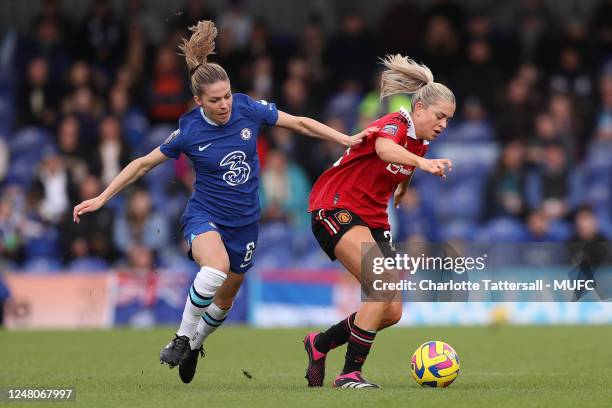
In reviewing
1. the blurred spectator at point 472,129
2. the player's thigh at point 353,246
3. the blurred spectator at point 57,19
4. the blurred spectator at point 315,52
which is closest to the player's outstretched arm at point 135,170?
the player's thigh at point 353,246

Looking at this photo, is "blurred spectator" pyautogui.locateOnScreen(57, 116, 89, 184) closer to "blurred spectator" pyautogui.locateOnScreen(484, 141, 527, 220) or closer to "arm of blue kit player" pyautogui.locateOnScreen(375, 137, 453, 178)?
"blurred spectator" pyautogui.locateOnScreen(484, 141, 527, 220)

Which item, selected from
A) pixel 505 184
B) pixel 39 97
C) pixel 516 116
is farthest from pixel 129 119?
pixel 516 116

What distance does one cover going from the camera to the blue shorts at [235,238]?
8.93 meters

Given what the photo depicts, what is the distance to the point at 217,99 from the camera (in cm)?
868

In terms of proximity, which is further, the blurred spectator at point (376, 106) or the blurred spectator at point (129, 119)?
the blurred spectator at point (129, 119)

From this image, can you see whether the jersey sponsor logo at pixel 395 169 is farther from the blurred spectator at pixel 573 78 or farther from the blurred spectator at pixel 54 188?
the blurred spectator at pixel 573 78

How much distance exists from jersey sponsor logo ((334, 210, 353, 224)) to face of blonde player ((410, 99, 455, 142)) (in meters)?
0.77

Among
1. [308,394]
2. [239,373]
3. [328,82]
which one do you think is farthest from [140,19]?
[308,394]

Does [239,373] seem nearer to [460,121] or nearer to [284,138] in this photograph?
[284,138]

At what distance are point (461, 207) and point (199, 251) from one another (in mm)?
9883

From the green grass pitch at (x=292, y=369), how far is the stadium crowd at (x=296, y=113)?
6.85 feet

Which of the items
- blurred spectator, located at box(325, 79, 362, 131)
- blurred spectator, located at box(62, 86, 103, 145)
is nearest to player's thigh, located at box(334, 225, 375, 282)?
blurred spectator, located at box(325, 79, 362, 131)

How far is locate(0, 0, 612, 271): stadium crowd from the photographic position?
17297mm

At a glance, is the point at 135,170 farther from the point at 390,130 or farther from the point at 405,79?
the point at 405,79
